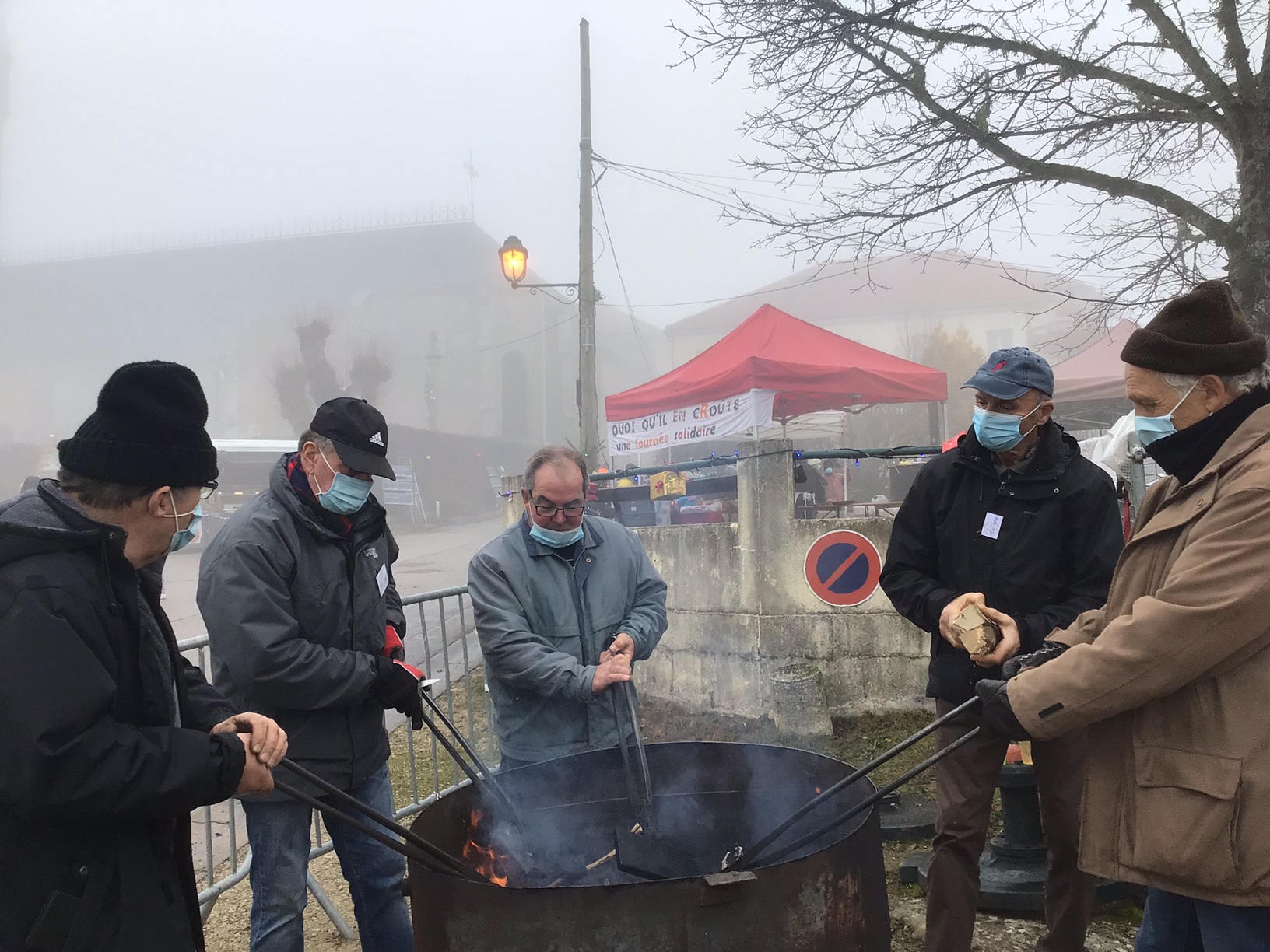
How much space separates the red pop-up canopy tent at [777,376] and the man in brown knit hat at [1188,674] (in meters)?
8.45

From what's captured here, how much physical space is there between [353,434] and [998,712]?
2126 mm

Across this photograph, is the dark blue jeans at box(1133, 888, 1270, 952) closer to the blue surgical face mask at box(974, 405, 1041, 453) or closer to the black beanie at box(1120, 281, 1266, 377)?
the black beanie at box(1120, 281, 1266, 377)

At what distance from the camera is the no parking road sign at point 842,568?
5812 mm

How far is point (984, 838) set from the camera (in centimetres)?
283

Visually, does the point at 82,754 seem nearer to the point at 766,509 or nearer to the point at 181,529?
the point at 181,529

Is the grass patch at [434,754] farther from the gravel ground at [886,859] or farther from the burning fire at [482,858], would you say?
the burning fire at [482,858]

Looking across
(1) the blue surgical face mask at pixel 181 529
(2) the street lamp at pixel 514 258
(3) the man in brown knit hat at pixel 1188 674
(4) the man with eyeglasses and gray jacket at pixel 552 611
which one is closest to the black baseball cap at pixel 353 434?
(4) the man with eyeglasses and gray jacket at pixel 552 611

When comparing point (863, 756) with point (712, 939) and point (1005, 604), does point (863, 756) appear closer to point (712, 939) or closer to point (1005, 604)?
point (1005, 604)

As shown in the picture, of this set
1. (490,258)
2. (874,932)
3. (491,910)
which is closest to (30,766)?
(491,910)

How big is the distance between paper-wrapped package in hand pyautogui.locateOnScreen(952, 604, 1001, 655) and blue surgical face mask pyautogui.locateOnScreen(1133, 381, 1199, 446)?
786 millimetres

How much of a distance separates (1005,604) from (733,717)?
3.41 m

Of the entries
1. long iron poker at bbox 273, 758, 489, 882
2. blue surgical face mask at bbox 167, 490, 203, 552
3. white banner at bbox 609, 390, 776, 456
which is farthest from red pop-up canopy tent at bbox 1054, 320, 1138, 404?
blue surgical face mask at bbox 167, 490, 203, 552

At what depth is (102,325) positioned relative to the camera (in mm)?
59500

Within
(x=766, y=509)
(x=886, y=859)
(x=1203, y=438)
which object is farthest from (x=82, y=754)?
(x=766, y=509)
